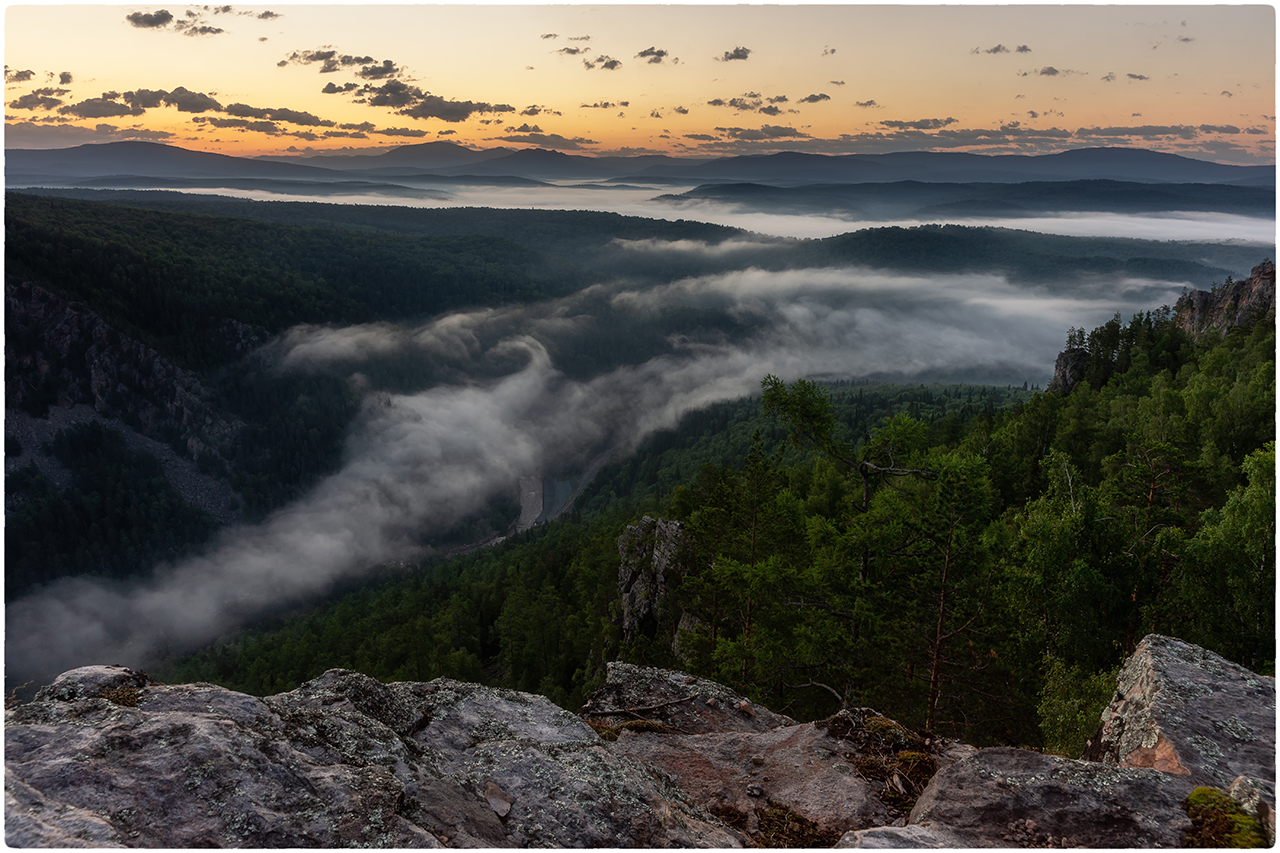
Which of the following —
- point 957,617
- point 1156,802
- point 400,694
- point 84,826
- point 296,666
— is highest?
point 84,826

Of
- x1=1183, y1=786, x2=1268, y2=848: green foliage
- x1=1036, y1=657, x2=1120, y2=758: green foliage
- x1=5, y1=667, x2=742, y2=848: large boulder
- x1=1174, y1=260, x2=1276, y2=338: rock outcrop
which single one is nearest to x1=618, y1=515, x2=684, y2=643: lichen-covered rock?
x1=1036, y1=657, x2=1120, y2=758: green foliage

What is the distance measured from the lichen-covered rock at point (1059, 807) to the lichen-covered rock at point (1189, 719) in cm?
94

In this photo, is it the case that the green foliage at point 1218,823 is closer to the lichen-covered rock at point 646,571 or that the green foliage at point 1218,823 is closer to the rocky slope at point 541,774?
the rocky slope at point 541,774

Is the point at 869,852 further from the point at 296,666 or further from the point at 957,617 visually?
the point at 296,666

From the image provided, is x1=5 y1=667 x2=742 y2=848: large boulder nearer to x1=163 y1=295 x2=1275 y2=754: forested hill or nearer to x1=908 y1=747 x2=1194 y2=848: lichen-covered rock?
x1=908 y1=747 x2=1194 y2=848: lichen-covered rock

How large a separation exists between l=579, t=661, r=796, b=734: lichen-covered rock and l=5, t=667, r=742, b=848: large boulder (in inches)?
159

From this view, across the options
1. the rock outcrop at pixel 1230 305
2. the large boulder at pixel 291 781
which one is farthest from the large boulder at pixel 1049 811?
the rock outcrop at pixel 1230 305

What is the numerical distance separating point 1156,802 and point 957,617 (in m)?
12.7

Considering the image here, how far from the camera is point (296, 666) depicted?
392ft

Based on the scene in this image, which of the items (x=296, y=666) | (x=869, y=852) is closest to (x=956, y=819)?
(x=869, y=852)

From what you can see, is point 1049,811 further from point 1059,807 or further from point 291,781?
point 291,781

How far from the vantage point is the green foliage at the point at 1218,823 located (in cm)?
644

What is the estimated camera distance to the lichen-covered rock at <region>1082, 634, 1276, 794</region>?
8.14 metres

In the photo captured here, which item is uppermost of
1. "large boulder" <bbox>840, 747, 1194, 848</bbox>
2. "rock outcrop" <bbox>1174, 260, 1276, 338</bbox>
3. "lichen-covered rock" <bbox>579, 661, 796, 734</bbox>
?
"rock outcrop" <bbox>1174, 260, 1276, 338</bbox>
